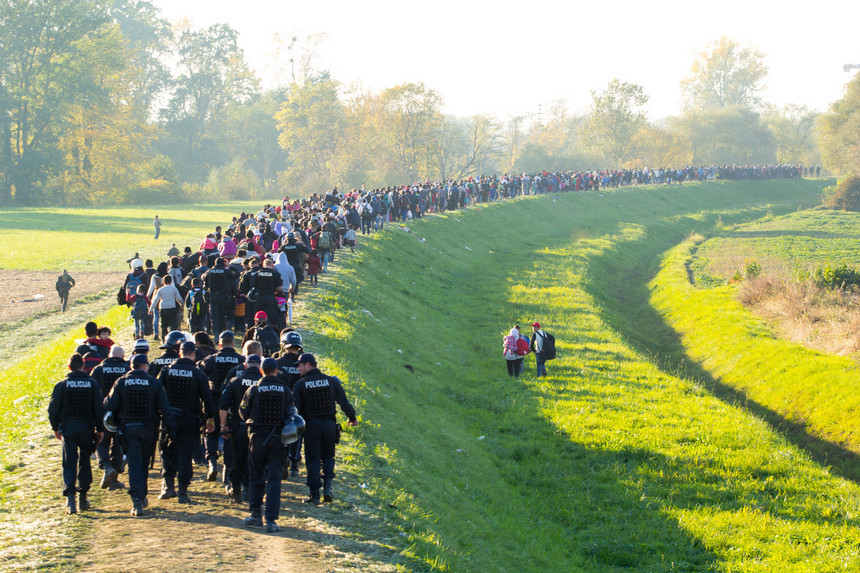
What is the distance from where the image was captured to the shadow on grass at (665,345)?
2017 cm

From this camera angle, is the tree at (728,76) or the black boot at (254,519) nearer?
the black boot at (254,519)

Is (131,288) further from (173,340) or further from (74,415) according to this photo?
(74,415)

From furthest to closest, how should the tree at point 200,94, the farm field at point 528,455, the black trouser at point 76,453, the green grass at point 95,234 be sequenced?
the tree at point 200,94, the green grass at point 95,234, the farm field at point 528,455, the black trouser at point 76,453

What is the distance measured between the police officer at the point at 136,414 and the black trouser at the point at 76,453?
1.38 ft

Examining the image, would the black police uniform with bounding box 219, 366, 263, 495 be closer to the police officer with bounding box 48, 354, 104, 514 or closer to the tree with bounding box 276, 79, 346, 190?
the police officer with bounding box 48, 354, 104, 514

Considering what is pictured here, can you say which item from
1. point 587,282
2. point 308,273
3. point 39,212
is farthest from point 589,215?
point 39,212

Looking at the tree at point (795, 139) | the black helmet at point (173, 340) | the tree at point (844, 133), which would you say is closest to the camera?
the black helmet at point (173, 340)

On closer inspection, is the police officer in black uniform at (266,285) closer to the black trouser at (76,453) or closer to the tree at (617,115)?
the black trouser at (76,453)

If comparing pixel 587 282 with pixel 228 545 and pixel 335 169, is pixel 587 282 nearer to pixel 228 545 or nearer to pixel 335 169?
pixel 228 545

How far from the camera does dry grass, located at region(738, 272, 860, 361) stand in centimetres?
2678

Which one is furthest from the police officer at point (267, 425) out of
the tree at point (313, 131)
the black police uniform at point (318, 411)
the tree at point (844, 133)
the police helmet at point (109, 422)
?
the tree at point (844, 133)

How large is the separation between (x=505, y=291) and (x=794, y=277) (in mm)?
13885

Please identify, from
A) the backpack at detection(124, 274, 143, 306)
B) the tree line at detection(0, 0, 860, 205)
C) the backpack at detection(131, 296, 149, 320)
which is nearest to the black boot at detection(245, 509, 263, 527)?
the backpack at detection(131, 296, 149, 320)

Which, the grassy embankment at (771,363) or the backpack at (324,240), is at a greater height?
the backpack at (324,240)
